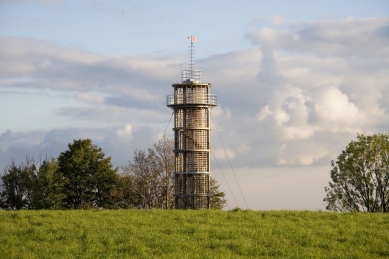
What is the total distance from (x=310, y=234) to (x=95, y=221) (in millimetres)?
9843

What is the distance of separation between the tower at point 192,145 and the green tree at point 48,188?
11348mm

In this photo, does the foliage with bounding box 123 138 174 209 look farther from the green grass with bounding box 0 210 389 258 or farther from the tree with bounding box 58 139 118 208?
the green grass with bounding box 0 210 389 258

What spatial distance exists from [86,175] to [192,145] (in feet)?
42.0

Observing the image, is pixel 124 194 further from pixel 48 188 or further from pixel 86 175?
pixel 48 188

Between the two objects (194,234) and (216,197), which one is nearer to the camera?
(194,234)

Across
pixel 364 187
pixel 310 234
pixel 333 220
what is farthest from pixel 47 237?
pixel 364 187

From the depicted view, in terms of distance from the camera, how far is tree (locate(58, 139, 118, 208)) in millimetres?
65438

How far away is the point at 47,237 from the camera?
26469mm

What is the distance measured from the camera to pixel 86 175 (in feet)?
216

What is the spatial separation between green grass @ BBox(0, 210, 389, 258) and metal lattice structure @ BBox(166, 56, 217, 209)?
26.1m

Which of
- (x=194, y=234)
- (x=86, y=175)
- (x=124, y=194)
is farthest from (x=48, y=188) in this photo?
(x=194, y=234)

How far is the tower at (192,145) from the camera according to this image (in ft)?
195

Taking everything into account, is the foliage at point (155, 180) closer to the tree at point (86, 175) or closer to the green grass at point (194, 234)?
the tree at point (86, 175)

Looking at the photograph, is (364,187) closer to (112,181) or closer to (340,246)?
(112,181)
